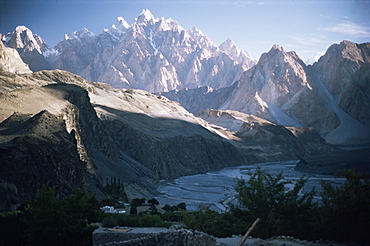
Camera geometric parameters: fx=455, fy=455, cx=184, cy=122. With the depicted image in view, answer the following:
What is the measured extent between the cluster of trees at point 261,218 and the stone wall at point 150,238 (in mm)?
1027

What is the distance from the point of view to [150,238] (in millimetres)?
23047

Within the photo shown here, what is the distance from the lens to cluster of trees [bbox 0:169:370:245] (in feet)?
75.1

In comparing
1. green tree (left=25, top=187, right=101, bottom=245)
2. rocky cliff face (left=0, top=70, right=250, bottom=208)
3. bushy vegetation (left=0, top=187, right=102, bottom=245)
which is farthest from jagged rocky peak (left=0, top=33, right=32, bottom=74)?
green tree (left=25, top=187, right=101, bottom=245)

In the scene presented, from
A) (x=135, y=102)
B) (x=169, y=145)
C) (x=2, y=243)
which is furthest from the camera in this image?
(x=135, y=102)

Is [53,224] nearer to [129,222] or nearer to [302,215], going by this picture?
[129,222]

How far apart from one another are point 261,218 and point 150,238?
6.36 m

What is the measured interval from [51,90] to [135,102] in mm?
75312

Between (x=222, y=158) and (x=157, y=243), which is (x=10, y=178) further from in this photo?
(x=222, y=158)

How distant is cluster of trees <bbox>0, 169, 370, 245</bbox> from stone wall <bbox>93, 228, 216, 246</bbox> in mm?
1027

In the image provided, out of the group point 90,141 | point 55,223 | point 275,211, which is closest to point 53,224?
point 55,223

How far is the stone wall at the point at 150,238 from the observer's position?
72.0 ft

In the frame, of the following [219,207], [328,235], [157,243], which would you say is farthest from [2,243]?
[219,207]

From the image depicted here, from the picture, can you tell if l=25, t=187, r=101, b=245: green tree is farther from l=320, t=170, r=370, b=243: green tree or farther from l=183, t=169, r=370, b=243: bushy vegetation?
l=320, t=170, r=370, b=243: green tree

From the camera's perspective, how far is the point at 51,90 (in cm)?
8431
